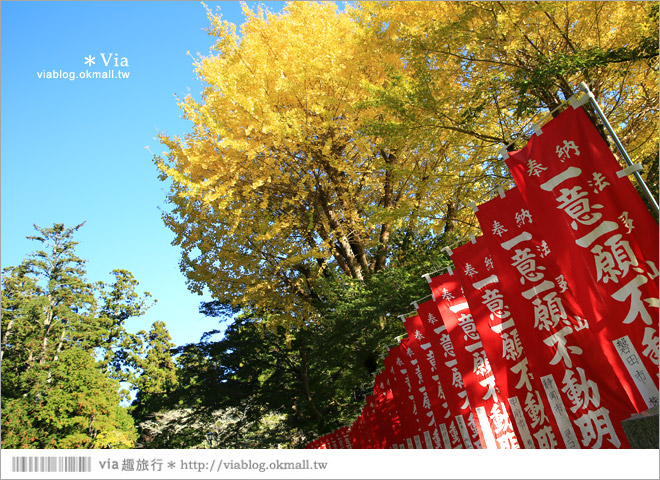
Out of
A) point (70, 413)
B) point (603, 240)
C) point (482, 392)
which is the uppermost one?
point (70, 413)

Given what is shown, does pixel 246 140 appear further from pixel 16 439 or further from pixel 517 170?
pixel 16 439

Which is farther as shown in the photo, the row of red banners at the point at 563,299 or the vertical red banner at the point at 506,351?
the vertical red banner at the point at 506,351

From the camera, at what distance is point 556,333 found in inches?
169

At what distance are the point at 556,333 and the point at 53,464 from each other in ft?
14.7

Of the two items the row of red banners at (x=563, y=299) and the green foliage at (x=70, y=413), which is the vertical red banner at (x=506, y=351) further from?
the green foliage at (x=70, y=413)

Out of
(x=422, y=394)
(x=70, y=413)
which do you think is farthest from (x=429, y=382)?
(x=70, y=413)

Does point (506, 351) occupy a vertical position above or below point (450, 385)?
above

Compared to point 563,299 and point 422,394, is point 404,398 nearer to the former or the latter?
point 422,394

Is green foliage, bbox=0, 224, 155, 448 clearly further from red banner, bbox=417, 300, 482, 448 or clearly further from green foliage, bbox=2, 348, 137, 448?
red banner, bbox=417, 300, 482, 448

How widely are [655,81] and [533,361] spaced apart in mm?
6004

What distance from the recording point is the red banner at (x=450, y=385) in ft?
23.2

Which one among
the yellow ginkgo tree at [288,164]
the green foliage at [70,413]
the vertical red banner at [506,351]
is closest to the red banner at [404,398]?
the yellow ginkgo tree at [288,164]

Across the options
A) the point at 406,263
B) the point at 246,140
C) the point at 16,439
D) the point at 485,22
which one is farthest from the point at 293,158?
the point at 16,439

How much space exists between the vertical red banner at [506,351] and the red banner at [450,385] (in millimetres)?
1752
